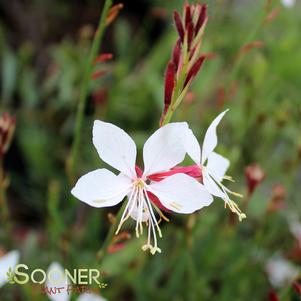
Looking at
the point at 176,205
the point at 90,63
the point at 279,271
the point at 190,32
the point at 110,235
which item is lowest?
the point at 279,271

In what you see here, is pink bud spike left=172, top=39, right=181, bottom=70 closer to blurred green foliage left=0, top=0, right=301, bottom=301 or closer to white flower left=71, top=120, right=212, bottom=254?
white flower left=71, top=120, right=212, bottom=254

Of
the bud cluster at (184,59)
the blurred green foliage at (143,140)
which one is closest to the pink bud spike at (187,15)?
the bud cluster at (184,59)

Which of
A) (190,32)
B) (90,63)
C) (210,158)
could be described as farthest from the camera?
(90,63)

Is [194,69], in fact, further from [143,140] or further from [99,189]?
[143,140]

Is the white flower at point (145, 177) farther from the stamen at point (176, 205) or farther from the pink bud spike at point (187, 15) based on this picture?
the pink bud spike at point (187, 15)

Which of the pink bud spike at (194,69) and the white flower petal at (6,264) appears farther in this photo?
the white flower petal at (6,264)

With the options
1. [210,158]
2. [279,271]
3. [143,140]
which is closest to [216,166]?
[210,158]
